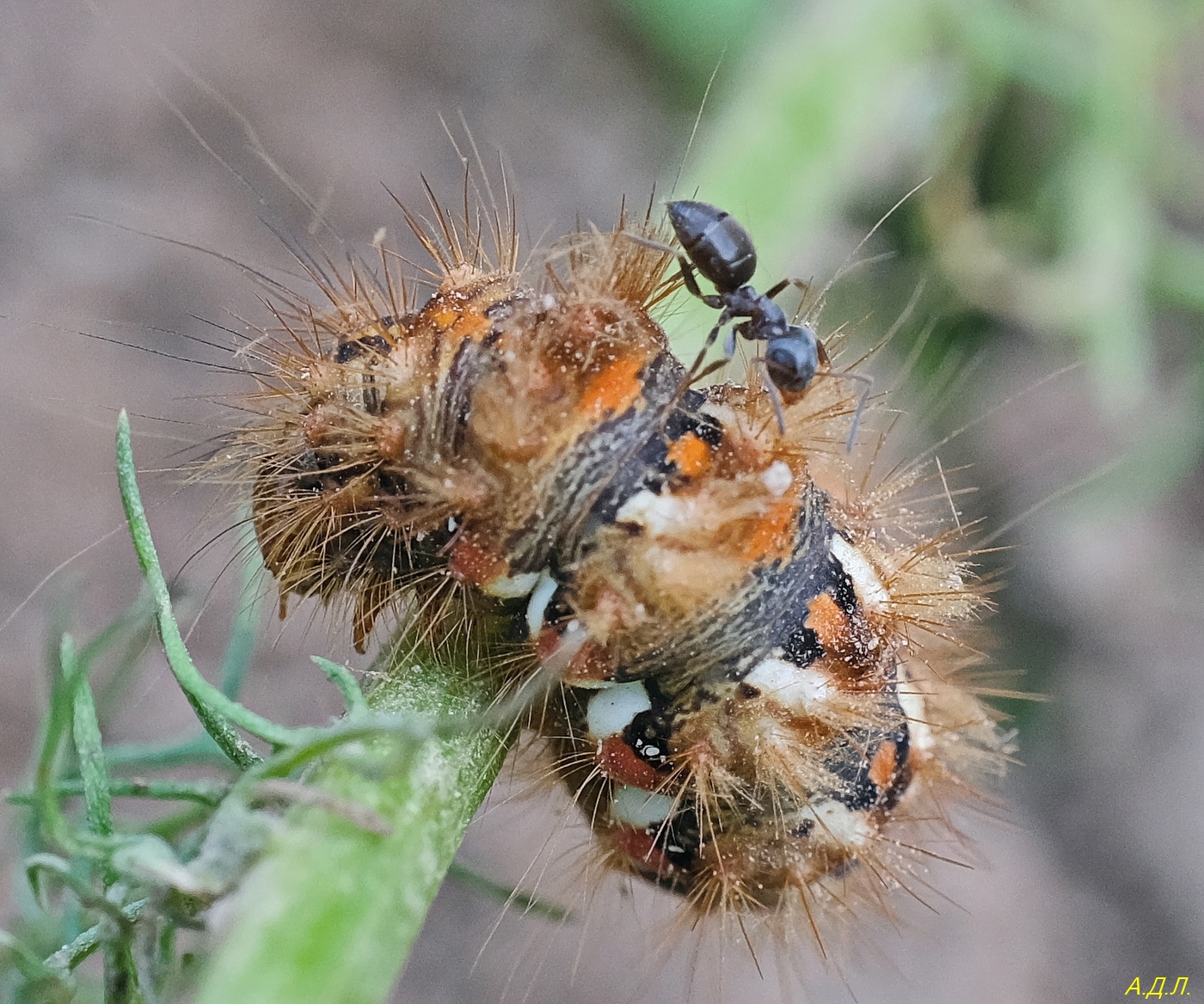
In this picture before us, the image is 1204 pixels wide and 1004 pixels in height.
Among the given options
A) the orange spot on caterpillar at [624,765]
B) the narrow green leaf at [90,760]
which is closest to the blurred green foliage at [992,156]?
the orange spot on caterpillar at [624,765]

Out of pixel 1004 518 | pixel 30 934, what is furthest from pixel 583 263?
pixel 1004 518

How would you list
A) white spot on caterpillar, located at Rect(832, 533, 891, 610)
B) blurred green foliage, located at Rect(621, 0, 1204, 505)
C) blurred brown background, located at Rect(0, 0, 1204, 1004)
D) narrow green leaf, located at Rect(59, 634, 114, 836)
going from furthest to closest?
blurred brown background, located at Rect(0, 0, 1204, 1004) < blurred green foliage, located at Rect(621, 0, 1204, 505) < white spot on caterpillar, located at Rect(832, 533, 891, 610) < narrow green leaf, located at Rect(59, 634, 114, 836)

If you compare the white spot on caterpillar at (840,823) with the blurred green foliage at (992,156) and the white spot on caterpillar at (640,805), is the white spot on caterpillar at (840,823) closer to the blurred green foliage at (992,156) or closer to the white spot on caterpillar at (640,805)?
the white spot on caterpillar at (640,805)

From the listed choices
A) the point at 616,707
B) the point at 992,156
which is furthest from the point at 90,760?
the point at 992,156

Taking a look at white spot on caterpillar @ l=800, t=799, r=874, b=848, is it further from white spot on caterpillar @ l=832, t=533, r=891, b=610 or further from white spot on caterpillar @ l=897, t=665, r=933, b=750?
white spot on caterpillar @ l=832, t=533, r=891, b=610

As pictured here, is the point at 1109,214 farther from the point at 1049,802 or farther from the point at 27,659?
the point at 27,659

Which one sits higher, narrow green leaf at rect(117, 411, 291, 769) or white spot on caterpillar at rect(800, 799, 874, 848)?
narrow green leaf at rect(117, 411, 291, 769)

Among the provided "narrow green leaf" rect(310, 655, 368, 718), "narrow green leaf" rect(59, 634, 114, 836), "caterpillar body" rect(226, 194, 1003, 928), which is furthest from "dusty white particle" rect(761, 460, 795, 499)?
"narrow green leaf" rect(59, 634, 114, 836)
